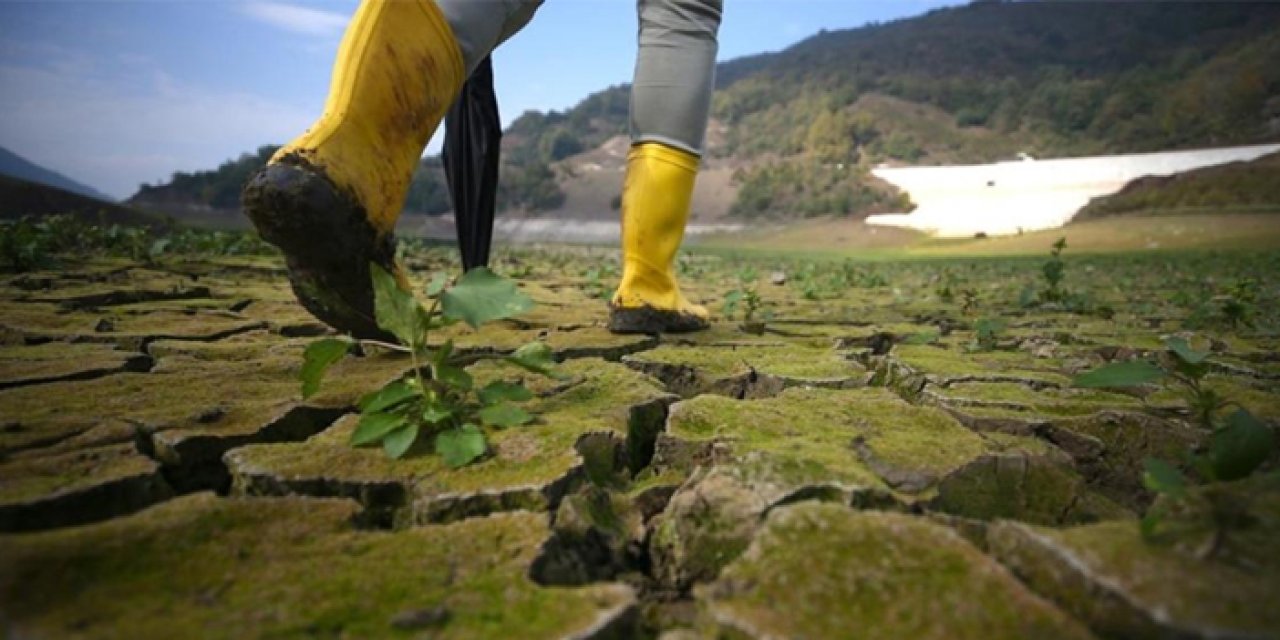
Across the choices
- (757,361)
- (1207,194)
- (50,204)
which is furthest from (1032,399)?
(1207,194)

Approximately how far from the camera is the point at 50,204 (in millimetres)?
6621

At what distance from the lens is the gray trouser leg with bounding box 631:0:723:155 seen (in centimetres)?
194

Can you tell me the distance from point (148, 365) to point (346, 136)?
2.43 feet

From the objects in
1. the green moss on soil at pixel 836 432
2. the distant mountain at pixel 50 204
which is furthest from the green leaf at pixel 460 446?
the distant mountain at pixel 50 204

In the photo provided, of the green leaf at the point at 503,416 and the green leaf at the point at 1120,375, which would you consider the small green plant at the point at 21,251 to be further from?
the green leaf at the point at 1120,375

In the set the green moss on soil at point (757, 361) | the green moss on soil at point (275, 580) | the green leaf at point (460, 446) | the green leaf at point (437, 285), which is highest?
the green leaf at point (437, 285)

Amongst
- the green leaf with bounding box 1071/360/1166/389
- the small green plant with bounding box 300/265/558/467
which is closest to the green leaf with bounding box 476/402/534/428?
the small green plant with bounding box 300/265/558/467

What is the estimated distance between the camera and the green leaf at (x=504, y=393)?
42.2 inches

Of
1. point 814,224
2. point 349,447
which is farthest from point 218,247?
point 814,224

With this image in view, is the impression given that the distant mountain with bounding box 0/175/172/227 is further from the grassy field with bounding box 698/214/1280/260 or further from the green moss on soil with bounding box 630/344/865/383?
the grassy field with bounding box 698/214/1280/260

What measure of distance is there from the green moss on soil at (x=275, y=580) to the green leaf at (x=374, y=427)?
0.17 meters

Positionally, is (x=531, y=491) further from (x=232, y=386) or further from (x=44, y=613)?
(x=232, y=386)

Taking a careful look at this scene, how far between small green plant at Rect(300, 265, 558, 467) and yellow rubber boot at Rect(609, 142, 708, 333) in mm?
886

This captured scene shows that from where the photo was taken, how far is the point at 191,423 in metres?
1.09
